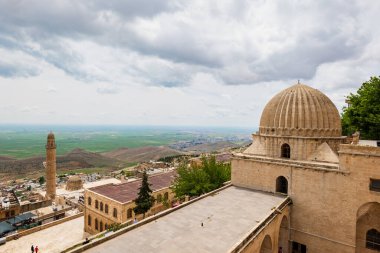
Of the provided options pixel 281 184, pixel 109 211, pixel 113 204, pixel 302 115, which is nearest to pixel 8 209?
pixel 109 211

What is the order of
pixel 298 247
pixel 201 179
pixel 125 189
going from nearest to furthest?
pixel 298 247
pixel 201 179
pixel 125 189

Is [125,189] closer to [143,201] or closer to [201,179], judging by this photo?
[143,201]

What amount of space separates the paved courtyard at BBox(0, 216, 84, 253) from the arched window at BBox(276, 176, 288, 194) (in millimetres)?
22529

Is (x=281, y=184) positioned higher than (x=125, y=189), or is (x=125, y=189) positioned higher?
(x=281, y=184)

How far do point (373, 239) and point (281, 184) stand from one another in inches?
273

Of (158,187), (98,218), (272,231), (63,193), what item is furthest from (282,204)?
(63,193)

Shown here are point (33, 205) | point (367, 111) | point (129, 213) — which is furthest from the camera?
point (33, 205)

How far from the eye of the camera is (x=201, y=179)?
2597cm

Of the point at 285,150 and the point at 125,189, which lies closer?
the point at 285,150

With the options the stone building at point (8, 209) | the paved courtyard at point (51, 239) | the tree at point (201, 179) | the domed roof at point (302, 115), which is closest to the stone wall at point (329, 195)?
the domed roof at point (302, 115)

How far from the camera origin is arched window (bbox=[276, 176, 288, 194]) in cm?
2041

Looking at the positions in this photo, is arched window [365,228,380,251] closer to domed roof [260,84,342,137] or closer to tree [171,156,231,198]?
domed roof [260,84,342,137]

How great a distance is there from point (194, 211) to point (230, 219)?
8.00ft

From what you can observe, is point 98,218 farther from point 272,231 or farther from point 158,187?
point 272,231
